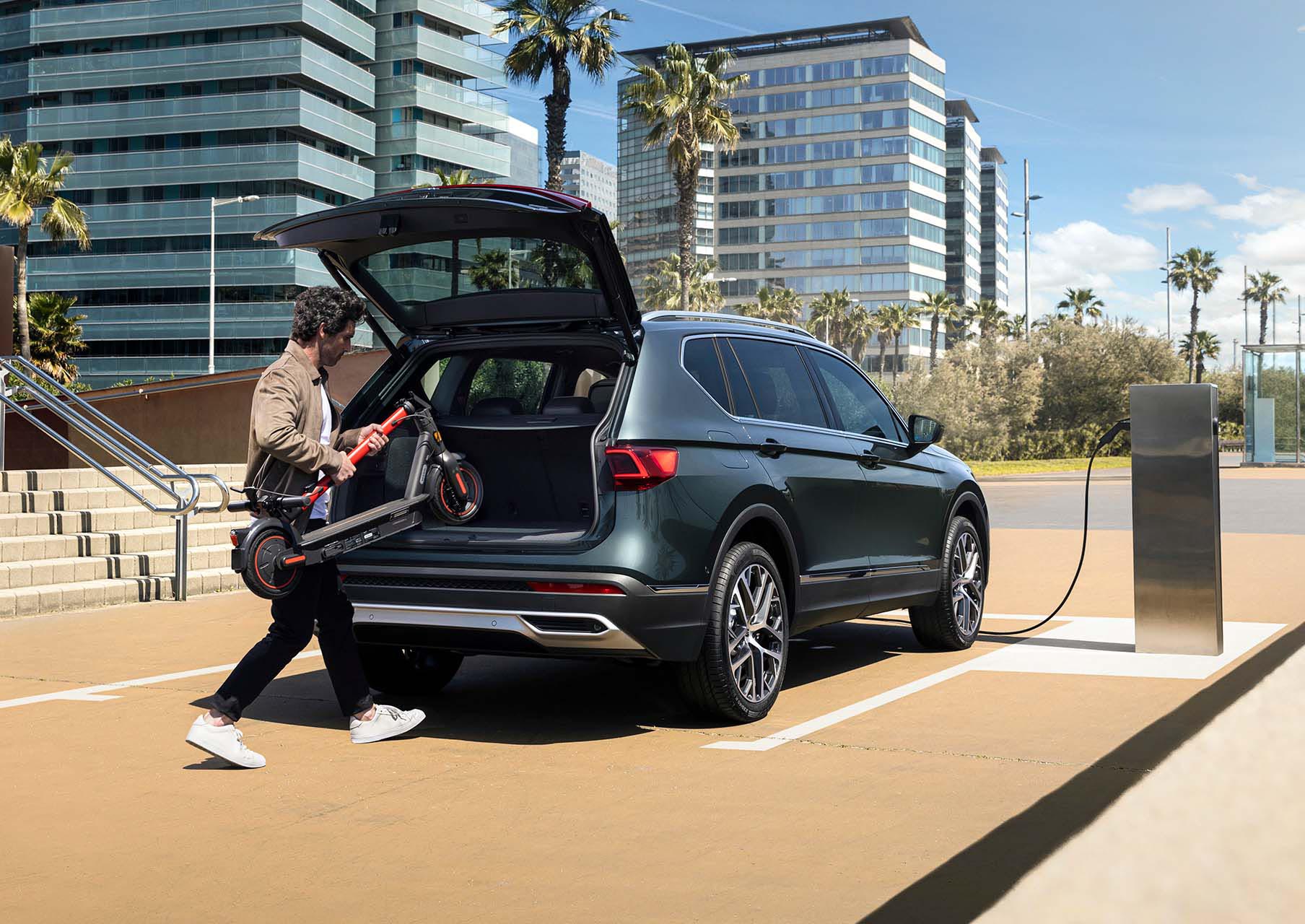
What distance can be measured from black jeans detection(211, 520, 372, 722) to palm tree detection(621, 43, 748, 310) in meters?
38.2

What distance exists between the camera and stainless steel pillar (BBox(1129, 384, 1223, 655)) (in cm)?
796

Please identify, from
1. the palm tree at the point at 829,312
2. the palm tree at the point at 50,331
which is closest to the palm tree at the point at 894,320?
the palm tree at the point at 829,312

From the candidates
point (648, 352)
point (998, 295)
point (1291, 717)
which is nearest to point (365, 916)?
point (648, 352)

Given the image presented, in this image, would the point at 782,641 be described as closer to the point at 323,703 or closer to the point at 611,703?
the point at 611,703

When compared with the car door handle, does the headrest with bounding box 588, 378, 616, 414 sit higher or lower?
higher

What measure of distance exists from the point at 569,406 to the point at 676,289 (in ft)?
263

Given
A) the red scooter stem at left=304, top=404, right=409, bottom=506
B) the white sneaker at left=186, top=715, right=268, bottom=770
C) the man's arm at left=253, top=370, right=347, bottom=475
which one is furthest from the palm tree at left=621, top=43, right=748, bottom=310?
the white sneaker at left=186, top=715, right=268, bottom=770

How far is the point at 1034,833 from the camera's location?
14.5 ft

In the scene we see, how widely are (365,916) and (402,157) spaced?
97.2 m

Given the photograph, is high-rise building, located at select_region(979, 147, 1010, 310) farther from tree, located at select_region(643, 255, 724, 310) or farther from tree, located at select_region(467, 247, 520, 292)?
tree, located at select_region(467, 247, 520, 292)

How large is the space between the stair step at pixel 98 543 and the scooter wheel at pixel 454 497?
5343 millimetres

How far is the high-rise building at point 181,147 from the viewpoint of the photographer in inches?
3420

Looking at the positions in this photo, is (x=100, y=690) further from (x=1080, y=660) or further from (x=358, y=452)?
(x=1080, y=660)

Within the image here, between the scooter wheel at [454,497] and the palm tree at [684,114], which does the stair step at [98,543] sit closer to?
the scooter wheel at [454,497]
